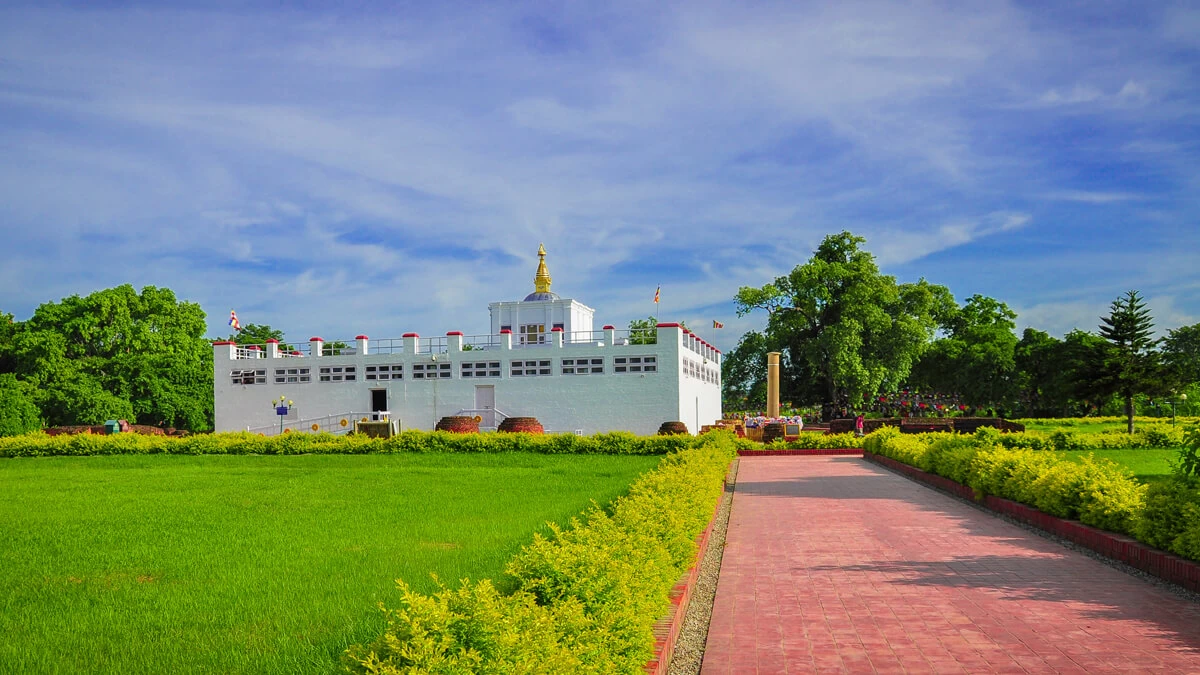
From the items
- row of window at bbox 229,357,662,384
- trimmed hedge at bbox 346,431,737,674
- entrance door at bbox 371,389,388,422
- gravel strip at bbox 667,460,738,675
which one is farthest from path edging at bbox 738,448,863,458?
entrance door at bbox 371,389,388,422

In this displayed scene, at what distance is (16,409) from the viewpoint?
123 ft

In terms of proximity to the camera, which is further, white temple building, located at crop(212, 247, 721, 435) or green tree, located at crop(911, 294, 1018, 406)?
green tree, located at crop(911, 294, 1018, 406)

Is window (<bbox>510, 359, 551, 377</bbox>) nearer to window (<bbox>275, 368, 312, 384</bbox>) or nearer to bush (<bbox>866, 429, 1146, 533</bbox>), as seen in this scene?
window (<bbox>275, 368, 312, 384</bbox>)

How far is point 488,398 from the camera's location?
3631 cm

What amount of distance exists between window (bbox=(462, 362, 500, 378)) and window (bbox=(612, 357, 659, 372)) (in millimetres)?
4997

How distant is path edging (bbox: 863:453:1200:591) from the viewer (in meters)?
7.02

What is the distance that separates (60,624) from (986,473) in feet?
36.1

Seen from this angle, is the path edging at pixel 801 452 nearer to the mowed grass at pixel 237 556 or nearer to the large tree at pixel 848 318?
the mowed grass at pixel 237 556

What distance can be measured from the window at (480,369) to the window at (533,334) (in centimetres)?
166

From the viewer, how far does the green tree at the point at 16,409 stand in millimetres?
37037

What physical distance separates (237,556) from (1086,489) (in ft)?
28.0

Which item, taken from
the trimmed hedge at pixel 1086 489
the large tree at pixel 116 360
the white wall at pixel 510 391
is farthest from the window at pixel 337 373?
the trimmed hedge at pixel 1086 489

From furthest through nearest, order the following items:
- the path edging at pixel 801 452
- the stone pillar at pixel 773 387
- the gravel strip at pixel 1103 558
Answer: the stone pillar at pixel 773 387 → the path edging at pixel 801 452 → the gravel strip at pixel 1103 558

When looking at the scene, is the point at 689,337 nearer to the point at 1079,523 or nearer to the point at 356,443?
the point at 356,443
